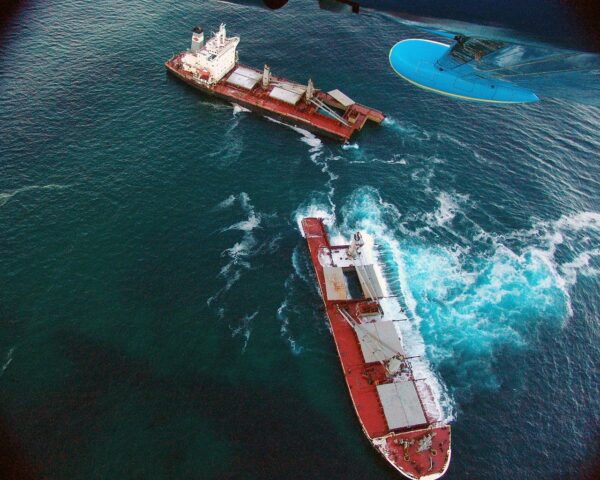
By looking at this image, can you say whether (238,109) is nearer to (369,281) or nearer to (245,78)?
(245,78)

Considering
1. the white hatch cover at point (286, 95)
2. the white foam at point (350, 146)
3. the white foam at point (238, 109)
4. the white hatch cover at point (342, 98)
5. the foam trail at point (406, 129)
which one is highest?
the white hatch cover at point (342, 98)

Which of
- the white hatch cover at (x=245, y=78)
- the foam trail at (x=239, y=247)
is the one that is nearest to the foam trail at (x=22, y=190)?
the foam trail at (x=239, y=247)

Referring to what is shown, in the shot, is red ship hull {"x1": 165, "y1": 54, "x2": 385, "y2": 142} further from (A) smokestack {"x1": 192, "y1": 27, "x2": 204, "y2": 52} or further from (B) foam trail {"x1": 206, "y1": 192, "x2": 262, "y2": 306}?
(B) foam trail {"x1": 206, "y1": 192, "x2": 262, "y2": 306}

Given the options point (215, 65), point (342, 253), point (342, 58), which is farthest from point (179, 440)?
point (342, 58)

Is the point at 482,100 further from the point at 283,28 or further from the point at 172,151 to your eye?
the point at 283,28

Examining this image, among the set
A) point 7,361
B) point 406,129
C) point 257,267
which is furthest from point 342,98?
point 7,361

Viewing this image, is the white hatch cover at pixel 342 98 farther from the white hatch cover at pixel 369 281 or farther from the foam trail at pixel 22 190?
the foam trail at pixel 22 190
